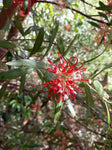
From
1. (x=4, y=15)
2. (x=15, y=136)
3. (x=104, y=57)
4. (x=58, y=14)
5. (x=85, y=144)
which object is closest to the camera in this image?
(x=4, y=15)

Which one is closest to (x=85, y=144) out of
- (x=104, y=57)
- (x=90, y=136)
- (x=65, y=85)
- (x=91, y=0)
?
(x=90, y=136)

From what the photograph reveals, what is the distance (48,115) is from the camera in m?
2.42

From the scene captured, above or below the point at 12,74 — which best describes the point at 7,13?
above

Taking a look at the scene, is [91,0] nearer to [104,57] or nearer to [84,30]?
[84,30]

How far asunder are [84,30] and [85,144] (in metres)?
1.27

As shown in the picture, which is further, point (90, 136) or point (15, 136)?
point (15, 136)

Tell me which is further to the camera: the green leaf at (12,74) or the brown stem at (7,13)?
the brown stem at (7,13)

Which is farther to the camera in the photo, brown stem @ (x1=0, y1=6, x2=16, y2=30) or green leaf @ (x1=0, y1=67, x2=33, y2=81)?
→ brown stem @ (x1=0, y1=6, x2=16, y2=30)

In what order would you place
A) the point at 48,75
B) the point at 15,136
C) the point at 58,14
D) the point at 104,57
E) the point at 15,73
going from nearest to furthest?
1. the point at 15,73
2. the point at 48,75
3. the point at 58,14
4. the point at 15,136
5. the point at 104,57

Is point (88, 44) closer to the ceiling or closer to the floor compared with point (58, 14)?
closer to the floor

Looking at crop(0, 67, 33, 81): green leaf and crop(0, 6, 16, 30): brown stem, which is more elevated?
crop(0, 6, 16, 30): brown stem

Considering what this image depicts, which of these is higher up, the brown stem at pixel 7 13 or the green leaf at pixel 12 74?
the brown stem at pixel 7 13

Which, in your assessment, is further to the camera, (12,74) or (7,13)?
(7,13)

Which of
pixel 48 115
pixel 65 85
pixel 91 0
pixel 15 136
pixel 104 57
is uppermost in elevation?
pixel 91 0
